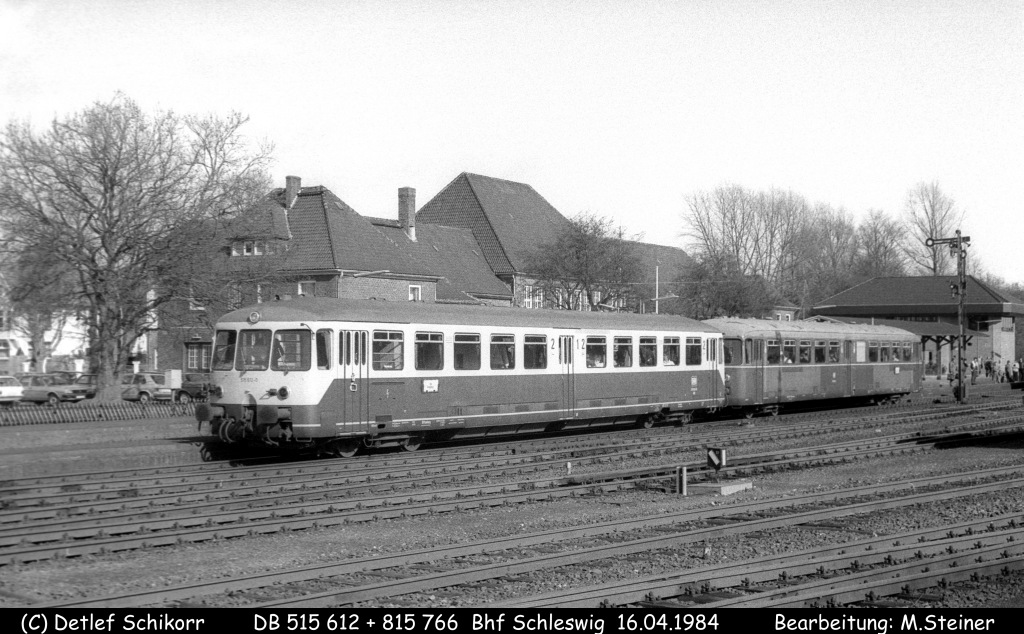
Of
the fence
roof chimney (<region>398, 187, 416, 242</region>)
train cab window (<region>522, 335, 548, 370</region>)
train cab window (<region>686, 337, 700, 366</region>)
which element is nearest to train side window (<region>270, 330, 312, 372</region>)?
train cab window (<region>522, 335, 548, 370</region>)

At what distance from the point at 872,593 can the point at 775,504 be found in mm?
5525

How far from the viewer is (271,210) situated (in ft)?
117

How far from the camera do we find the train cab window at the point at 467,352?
21.1 meters

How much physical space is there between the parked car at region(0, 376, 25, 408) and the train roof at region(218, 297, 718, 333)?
24019 mm

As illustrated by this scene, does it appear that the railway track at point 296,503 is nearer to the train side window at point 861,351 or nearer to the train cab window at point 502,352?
the train cab window at point 502,352

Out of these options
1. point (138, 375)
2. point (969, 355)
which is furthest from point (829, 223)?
point (138, 375)

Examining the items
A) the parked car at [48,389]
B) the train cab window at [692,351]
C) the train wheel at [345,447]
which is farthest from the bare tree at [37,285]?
the train cab window at [692,351]

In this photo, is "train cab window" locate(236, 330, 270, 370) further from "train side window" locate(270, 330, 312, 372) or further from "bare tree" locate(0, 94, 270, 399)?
"bare tree" locate(0, 94, 270, 399)

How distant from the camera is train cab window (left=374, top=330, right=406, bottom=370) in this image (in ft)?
63.8

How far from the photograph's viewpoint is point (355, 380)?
62.3 feet

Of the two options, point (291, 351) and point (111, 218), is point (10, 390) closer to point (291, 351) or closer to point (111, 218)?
point (111, 218)

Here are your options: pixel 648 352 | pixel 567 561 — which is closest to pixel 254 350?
pixel 567 561

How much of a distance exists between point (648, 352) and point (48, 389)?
89.9 feet

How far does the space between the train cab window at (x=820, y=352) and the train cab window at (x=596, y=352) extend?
1157 centimetres
